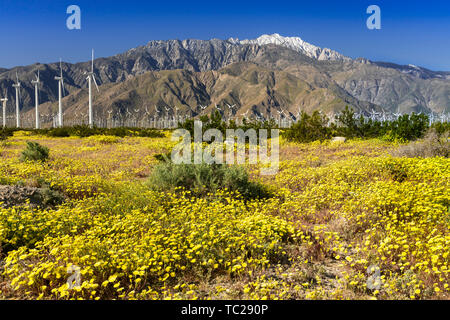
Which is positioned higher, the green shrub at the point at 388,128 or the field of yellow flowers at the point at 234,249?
the green shrub at the point at 388,128

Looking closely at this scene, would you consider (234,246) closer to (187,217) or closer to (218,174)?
(187,217)

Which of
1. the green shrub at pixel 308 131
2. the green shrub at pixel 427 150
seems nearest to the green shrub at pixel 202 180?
the green shrub at pixel 427 150

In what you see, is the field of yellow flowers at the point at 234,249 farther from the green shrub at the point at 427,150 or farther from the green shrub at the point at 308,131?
the green shrub at the point at 308,131

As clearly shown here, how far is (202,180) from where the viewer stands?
962 centimetres

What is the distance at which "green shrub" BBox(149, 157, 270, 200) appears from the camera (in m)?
9.45

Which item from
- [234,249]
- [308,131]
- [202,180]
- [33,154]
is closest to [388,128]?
[308,131]

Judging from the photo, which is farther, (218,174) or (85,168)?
(85,168)

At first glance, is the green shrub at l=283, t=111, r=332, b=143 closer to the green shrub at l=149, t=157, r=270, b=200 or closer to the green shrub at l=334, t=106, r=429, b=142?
the green shrub at l=334, t=106, r=429, b=142

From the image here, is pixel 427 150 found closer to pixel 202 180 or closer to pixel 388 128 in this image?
pixel 388 128

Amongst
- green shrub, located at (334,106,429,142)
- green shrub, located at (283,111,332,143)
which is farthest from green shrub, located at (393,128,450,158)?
green shrub, located at (283,111,332,143)

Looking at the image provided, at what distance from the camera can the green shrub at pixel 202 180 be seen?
945cm
